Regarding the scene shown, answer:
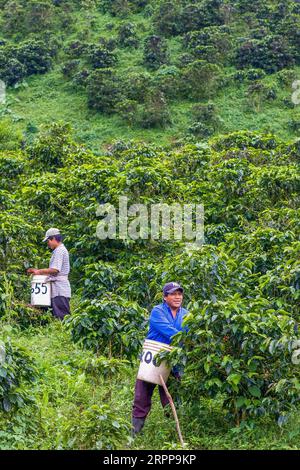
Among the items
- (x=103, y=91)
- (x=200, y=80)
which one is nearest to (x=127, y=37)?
(x=200, y=80)

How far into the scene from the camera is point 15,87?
2648 centimetres

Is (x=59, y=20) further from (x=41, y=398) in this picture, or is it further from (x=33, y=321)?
(x=41, y=398)

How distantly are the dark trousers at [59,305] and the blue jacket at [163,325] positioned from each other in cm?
285

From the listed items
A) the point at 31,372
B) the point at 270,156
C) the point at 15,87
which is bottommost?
the point at 31,372

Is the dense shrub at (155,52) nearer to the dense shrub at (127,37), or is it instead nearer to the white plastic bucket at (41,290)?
the dense shrub at (127,37)

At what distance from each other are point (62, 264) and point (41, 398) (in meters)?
2.41

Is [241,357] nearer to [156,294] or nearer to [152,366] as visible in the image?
[152,366]

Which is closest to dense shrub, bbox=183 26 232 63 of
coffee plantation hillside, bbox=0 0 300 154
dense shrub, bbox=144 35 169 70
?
coffee plantation hillside, bbox=0 0 300 154

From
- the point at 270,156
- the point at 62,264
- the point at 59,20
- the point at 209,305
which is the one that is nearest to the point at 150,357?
the point at 209,305

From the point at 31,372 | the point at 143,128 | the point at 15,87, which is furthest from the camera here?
the point at 15,87

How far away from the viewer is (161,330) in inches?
244

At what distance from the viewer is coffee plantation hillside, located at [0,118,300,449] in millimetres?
5879

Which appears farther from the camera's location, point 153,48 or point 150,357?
point 153,48

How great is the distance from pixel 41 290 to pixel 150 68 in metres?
19.2
